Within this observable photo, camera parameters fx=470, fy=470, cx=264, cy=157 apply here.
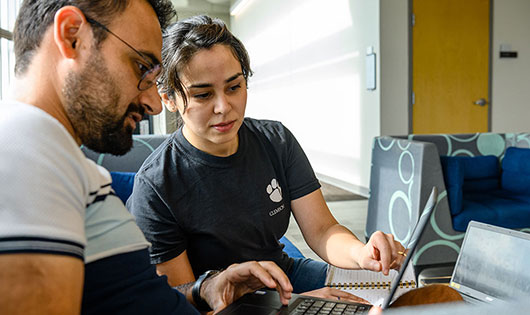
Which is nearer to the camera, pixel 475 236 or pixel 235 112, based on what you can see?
pixel 475 236

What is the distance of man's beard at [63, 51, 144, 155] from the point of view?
0.64 meters

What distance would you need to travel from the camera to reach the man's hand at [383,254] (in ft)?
3.31

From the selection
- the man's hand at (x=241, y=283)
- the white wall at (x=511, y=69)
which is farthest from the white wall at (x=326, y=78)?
the man's hand at (x=241, y=283)

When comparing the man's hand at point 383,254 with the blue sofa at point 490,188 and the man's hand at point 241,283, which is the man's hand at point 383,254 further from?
the blue sofa at point 490,188

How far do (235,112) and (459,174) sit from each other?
208 centimetres

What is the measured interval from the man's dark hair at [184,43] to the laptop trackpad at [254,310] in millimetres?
534

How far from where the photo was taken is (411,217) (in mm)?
2809

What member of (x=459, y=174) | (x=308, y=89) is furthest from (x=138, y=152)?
(x=308, y=89)

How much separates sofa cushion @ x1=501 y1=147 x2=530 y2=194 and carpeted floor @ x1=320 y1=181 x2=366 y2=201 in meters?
2.00

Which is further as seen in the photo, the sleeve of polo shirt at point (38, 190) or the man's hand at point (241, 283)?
the man's hand at point (241, 283)

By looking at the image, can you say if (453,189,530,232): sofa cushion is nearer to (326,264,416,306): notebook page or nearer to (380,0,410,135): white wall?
(326,264,416,306): notebook page

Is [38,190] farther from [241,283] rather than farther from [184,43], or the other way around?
[184,43]

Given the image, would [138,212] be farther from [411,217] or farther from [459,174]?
[459,174]

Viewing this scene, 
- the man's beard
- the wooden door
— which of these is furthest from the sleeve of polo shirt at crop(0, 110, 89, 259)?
the wooden door
